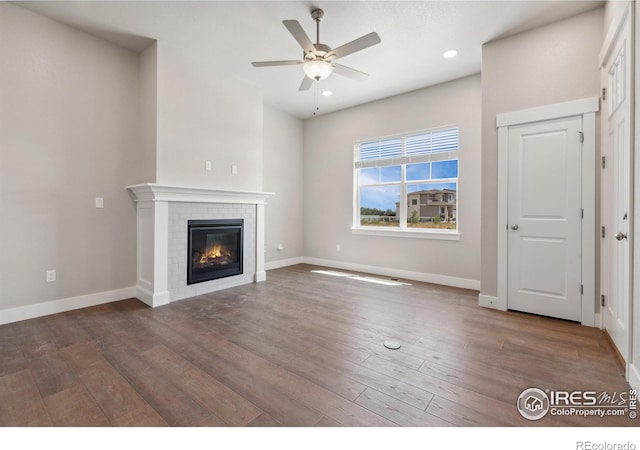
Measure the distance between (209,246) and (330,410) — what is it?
9.95 feet

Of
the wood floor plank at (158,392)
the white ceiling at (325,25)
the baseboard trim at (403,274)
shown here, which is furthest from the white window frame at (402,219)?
the wood floor plank at (158,392)

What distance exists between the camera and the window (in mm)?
4520

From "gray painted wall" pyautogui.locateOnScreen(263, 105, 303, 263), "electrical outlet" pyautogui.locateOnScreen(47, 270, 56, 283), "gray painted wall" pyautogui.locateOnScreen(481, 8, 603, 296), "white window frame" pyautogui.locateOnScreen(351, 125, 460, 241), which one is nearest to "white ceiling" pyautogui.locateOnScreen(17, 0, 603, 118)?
"gray painted wall" pyautogui.locateOnScreen(481, 8, 603, 296)

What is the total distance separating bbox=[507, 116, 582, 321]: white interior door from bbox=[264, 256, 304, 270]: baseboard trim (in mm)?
3939

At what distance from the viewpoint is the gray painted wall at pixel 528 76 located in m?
2.84

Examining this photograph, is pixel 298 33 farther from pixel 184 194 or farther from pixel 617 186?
pixel 617 186

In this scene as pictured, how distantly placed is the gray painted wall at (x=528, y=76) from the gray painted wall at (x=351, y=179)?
866 millimetres

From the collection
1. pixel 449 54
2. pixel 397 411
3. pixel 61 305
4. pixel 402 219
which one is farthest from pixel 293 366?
pixel 449 54

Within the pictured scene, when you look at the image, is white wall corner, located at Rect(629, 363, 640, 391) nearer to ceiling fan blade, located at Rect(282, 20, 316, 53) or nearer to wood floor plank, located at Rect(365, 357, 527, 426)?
wood floor plank, located at Rect(365, 357, 527, 426)

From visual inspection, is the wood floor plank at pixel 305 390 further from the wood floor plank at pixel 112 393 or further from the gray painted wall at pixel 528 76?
the gray painted wall at pixel 528 76

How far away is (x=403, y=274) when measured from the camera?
16.0 feet

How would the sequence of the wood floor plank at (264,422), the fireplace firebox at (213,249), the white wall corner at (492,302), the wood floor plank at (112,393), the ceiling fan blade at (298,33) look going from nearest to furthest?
the wood floor plank at (264,422), the wood floor plank at (112,393), the ceiling fan blade at (298,33), the white wall corner at (492,302), the fireplace firebox at (213,249)
